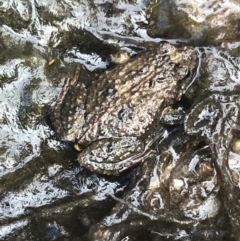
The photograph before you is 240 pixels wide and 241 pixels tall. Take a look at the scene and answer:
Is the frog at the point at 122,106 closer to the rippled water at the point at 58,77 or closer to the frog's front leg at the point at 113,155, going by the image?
the frog's front leg at the point at 113,155

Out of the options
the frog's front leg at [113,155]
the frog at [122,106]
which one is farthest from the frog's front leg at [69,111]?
the frog's front leg at [113,155]

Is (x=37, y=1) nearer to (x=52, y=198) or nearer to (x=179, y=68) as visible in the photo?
(x=179, y=68)

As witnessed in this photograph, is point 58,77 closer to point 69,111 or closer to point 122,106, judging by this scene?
point 69,111

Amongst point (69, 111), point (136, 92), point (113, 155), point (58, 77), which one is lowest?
point (113, 155)

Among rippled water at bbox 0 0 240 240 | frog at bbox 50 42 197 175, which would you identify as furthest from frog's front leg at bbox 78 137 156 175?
rippled water at bbox 0 0 240 240

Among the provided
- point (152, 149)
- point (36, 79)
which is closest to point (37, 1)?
point (36, 79)

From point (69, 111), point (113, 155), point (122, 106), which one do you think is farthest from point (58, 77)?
point (113, 155)

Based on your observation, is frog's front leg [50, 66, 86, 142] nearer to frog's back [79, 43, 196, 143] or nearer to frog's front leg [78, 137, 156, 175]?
frog's back [79, 43, 196, 143]
